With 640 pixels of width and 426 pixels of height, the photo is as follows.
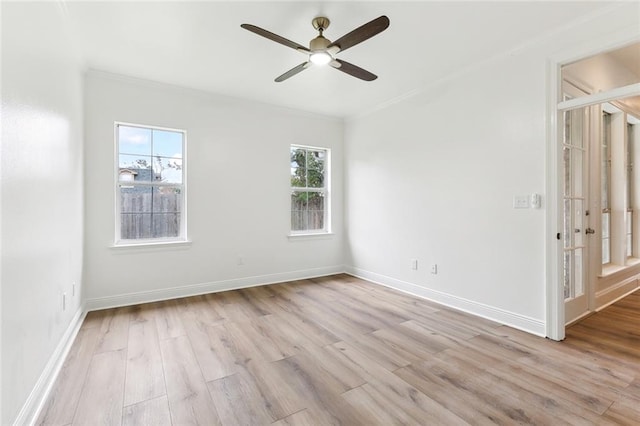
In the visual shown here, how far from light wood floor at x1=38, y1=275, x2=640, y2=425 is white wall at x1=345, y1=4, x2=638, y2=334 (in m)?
0.41

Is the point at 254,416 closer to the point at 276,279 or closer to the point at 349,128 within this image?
the point at 276,279

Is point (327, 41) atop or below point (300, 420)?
atop

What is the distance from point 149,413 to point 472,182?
3368 mm

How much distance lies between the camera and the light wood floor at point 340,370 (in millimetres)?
1667

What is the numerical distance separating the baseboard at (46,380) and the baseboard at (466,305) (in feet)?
11.6

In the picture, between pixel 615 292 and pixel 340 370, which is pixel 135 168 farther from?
pixel 615 292

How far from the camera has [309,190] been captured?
4.88m

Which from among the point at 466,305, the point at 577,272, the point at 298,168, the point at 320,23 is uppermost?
the point at 320,23

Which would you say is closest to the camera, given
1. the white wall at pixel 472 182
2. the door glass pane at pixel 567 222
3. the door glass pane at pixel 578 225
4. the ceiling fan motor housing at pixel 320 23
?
the ceiling fan motor housing at pixel 320 23

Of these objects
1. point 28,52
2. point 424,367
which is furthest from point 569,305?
point 28,52

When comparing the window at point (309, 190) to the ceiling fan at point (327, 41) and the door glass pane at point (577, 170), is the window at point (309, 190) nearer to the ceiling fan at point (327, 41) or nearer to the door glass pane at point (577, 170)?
the ceiling fan at point (327, 41)

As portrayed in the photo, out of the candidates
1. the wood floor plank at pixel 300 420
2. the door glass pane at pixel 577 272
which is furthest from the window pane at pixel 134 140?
the door glass pane at pixel 577 272

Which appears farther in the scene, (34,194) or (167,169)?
(167,169)

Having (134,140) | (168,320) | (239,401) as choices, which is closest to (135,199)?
(134,140)
